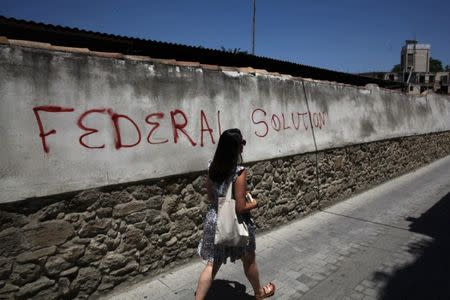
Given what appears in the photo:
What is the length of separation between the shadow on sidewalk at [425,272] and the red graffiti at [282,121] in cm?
240

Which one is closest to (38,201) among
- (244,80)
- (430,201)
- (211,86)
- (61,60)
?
(61,60)

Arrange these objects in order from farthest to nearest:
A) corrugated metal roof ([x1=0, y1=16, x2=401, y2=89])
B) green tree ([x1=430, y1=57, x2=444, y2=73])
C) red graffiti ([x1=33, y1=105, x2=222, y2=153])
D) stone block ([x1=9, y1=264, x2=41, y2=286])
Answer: green tree ([x1=430, y1=57, x2=444, y2=73]) < corrugated metal roof ([x1=0, y1=16, x2=401, y2=89]) < red graffiti ([x1=33, y1=105, x2=222, y2=153]) < stone block ([x1=9, y1=264, x2=41, y2=286])

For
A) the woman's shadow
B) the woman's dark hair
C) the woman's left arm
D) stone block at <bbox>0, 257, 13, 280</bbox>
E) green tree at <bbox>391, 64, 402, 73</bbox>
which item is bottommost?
the woman's shadow

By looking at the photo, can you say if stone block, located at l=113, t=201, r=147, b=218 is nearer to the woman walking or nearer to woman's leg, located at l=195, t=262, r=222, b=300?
the woman walking

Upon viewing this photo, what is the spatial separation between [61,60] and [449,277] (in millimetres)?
4739

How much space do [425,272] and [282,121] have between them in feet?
9.22

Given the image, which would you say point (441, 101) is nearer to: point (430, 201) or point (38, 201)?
point (430, 201)

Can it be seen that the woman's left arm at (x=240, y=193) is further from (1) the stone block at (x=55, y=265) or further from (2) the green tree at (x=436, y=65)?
(2) the green tree at (x=436, y=65)

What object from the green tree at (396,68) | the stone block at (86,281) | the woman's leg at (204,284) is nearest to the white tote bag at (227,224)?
the woman's leg at (204,284)

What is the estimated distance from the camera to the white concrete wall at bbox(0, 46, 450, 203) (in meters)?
2.53

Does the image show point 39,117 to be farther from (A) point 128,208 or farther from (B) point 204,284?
(B) point 204,284

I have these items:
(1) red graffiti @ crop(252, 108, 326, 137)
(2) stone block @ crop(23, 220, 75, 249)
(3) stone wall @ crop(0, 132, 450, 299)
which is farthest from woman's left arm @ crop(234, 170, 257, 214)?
(1) red graffiti @ crop(252, 108, 326, 137)

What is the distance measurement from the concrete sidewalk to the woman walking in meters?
0.68

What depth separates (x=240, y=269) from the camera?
3.70 metres
